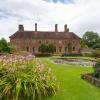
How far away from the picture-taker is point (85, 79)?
39.5 ft

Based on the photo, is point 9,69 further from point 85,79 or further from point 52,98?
point 85,79

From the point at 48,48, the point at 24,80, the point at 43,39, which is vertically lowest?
the point at 24,80

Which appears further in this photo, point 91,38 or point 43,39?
point 91,38

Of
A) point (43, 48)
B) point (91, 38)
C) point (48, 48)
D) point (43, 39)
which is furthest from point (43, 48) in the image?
point (91, 38)

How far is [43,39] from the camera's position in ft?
248

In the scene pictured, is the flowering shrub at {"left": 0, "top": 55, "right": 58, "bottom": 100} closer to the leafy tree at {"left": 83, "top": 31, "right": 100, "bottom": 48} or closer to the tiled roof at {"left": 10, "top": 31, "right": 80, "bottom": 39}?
the tiled roof at {"left": 10, "top": 31, "right": 80, "bottom": 39}

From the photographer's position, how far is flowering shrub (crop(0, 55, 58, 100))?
7316 mm

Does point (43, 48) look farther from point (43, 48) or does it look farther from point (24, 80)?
point (24, 80)

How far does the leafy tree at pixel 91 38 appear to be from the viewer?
113438 millimetres

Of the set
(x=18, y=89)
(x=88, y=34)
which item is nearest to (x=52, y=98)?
(x=18, y=89)

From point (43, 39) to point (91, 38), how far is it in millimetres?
45118

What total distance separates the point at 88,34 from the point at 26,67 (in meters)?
110

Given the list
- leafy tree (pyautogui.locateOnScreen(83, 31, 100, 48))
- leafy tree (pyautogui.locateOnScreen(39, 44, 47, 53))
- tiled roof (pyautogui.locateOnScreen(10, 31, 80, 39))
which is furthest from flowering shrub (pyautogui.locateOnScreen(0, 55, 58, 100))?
leafy tree (pyautogui.locateOnScreen(83, 31, 100, 48))

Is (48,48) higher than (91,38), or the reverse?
(91,38)
